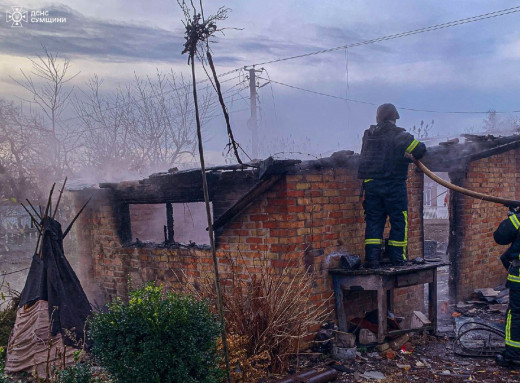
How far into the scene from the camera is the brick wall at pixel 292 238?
5980mm

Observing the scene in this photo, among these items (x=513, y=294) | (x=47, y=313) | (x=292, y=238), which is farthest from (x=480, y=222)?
(x=47, y=313)

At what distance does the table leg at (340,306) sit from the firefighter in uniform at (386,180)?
520mm

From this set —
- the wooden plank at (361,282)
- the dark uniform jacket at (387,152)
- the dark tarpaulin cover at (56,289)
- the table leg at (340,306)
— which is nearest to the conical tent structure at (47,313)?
the dark tarpaulin cover at (56,289)

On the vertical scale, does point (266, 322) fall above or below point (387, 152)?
below

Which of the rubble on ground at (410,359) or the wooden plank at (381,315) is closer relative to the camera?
the rubble on ground at (410,359)

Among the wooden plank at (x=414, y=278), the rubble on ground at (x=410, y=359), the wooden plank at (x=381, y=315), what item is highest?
the wooden plank at (x=414, y=278)

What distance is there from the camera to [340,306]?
6.30 m

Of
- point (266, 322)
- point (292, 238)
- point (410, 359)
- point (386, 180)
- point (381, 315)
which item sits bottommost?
point (410, 359)

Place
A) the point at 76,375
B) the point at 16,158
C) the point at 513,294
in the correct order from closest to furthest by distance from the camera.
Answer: the point at 76,375 < the point at 513,294 < the point at 16,158

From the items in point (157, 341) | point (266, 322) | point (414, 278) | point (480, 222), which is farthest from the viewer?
point (480, 222)

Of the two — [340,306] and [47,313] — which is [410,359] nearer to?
[340,306]

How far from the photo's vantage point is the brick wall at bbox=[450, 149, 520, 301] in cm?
898

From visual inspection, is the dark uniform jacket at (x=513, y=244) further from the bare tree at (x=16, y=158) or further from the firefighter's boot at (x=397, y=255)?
the bare tree at (x=16, y=158)

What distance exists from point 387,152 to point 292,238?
1758mm
